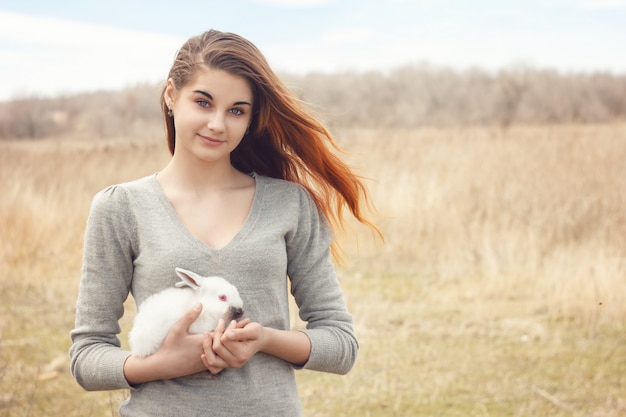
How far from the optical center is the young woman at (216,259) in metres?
1.99

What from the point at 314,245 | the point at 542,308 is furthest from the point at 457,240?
the point at 314,245

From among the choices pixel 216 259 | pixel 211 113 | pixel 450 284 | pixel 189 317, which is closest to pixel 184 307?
pixel 189 317

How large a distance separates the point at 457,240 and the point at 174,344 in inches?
258

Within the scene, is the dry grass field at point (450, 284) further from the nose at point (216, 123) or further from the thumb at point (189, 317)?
the thumb at point (189, 317)

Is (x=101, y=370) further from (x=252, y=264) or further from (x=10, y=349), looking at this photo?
(x=10, y=349)

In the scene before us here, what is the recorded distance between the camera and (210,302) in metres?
1.90

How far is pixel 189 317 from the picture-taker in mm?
1882

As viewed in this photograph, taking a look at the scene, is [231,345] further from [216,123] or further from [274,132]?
[274,132]

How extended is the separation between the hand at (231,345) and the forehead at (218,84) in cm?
68

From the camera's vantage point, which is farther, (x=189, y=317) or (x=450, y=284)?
(x=450, y=284)

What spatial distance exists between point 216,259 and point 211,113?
436mm

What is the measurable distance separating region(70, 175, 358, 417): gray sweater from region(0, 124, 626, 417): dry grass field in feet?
4.91

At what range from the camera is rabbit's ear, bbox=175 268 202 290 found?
75.7 inches

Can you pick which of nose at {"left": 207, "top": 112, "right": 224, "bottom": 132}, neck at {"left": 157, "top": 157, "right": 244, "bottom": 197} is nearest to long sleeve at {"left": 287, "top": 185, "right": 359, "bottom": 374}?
neck at {"left": 157, "top": 157, "right": 244, "bottom": 197}
